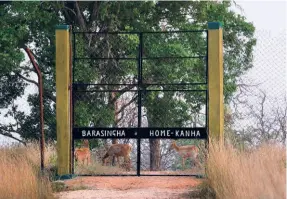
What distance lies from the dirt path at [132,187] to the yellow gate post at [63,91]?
45 centimetres

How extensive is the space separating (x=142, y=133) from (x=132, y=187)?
1.52 m

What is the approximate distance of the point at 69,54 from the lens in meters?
15.1

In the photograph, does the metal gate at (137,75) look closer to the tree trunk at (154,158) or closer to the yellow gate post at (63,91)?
the tree trunk at (154,158)

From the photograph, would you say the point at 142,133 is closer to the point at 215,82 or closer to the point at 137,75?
the point at 215,82

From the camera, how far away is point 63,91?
1501cm

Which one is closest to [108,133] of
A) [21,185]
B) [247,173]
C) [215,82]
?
[215,82]

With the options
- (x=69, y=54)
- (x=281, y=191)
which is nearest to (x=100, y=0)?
(x=69, y=54)

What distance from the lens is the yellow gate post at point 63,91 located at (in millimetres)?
14969

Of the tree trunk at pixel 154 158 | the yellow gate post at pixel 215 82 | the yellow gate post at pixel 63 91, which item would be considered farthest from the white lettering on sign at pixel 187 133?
the tree trunk at pixel 154 158

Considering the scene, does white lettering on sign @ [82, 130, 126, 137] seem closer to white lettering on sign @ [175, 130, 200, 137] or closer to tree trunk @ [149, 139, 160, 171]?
white lettering on sign @ [175, 130, 200, 137]

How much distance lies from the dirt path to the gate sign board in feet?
2.51

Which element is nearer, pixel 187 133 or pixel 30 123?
pixel 187 133

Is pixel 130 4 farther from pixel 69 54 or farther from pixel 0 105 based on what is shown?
pixel 69 54

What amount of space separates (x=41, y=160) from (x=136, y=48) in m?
7.27
